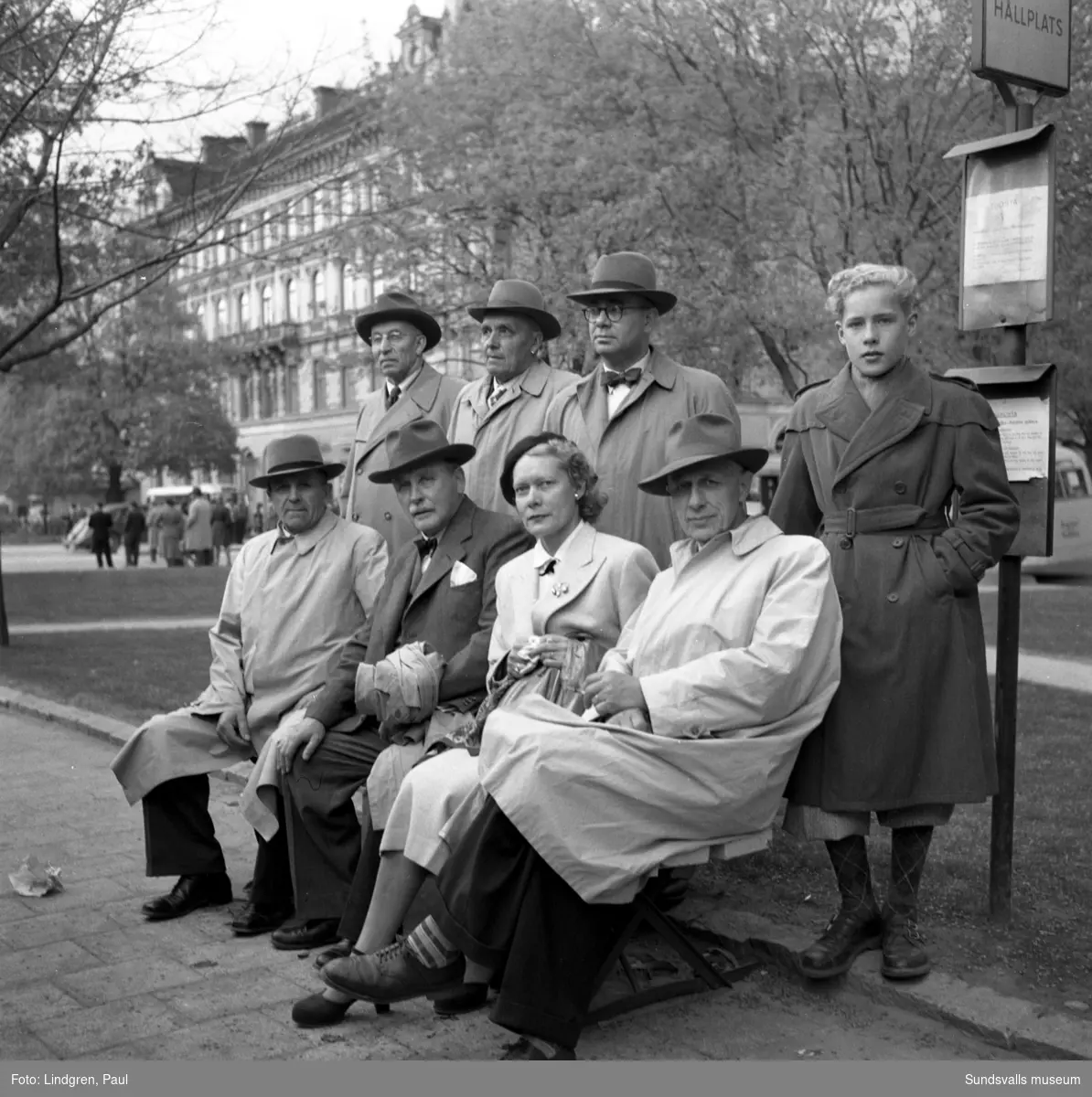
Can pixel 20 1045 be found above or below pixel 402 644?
below

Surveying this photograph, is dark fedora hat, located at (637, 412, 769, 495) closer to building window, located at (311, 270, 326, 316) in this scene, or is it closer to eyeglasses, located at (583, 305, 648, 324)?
eyeglasses, located at (583, 305, 648, 324)

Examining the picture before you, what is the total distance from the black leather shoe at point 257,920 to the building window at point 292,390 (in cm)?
6196

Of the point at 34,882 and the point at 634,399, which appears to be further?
the point at 34,882

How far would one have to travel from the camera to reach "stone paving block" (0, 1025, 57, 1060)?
4023 millimetres

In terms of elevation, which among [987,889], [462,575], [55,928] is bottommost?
[55,928]

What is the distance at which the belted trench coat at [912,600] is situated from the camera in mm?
4234

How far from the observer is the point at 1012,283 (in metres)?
4.86

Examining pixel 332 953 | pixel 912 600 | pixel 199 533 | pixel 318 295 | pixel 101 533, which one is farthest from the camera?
pixel 318 295

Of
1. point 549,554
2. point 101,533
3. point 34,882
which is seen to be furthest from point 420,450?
point 101,533

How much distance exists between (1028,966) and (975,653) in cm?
96

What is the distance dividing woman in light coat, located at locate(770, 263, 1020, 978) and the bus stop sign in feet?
3.17

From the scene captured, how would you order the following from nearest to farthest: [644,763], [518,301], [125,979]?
[644,763] → [125,979] → [518,301]

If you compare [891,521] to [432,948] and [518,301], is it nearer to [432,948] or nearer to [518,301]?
[432,948]

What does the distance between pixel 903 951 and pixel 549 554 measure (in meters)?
1.66
